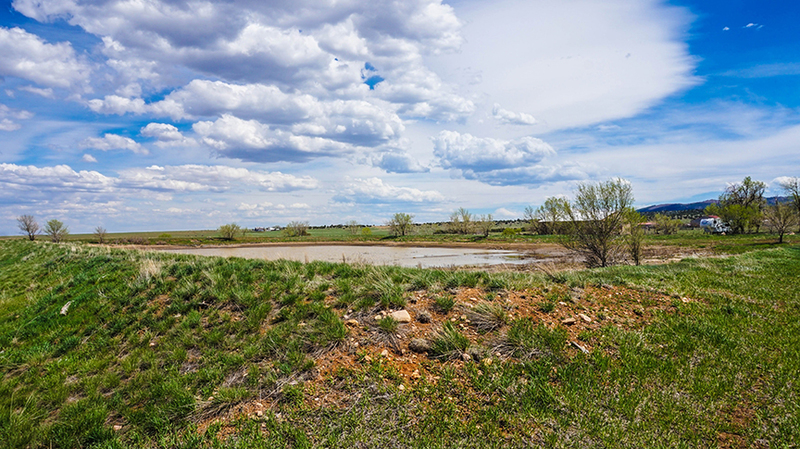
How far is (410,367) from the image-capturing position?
16.7 feet

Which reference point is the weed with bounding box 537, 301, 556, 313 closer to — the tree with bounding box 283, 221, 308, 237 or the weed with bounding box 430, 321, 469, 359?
the weed with bounding box 430, 321, 469, 359

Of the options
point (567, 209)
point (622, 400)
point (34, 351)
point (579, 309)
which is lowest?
point (34, 351)

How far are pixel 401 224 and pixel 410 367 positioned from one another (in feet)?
289

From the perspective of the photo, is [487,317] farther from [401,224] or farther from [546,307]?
[401,224]

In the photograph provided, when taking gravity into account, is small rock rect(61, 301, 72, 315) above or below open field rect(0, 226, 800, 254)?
above

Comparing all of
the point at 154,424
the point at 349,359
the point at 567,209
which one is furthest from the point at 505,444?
the point at 567,209

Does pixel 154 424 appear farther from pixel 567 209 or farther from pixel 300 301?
pixel 567 209

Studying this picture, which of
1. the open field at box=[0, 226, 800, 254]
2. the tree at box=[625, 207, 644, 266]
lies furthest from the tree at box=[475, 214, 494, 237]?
the tree at box=[625, 207, 644, 266]

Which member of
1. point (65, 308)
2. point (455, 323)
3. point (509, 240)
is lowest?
point (509, 240)

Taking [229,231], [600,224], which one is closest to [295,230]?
[229,231]

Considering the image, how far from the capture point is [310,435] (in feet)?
13.4

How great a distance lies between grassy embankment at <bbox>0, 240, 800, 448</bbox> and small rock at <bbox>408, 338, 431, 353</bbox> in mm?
102

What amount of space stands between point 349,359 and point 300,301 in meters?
2.63

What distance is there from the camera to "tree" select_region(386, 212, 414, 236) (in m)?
92.2
